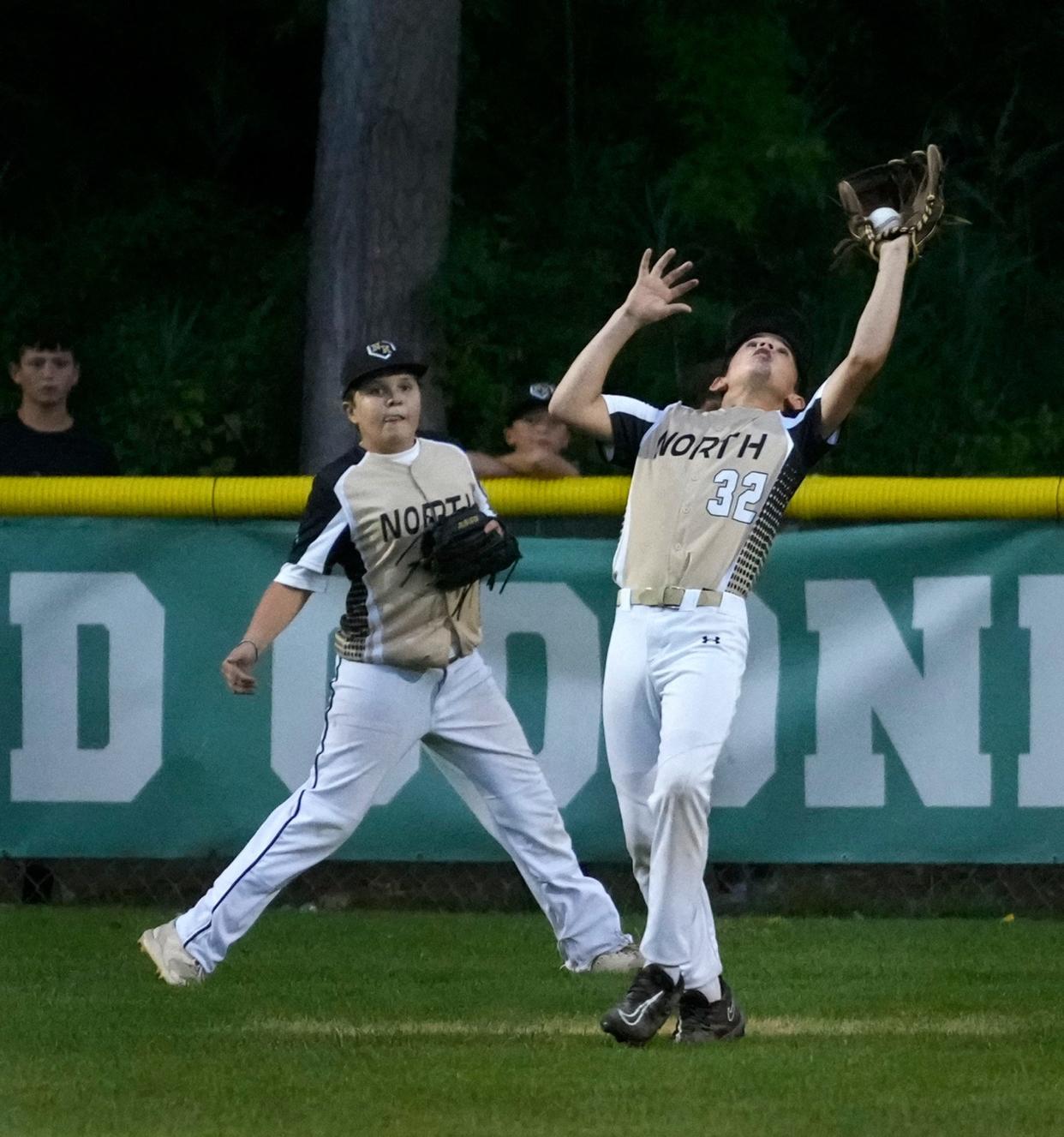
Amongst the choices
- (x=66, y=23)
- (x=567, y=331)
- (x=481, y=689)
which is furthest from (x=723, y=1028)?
(x=66, y=23)

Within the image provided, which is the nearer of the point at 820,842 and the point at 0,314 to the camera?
the point at 820,842

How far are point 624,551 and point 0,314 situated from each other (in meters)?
6.37

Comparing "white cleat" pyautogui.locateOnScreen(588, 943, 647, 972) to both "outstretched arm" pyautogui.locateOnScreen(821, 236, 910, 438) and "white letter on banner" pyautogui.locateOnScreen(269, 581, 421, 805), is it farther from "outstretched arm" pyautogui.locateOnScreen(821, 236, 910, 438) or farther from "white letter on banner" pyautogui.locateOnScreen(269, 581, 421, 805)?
"outstretched arm" pyautogui.locateOnScreen(821, 236, 910, 438)

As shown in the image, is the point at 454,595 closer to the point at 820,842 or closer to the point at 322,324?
the point at 820,842

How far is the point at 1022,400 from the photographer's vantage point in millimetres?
12508

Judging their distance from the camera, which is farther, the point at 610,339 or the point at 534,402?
the point at 534,402

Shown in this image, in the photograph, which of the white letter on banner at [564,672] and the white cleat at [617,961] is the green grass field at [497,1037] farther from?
the white letter on banner at [564,672]

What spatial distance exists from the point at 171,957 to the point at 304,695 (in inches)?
68.6

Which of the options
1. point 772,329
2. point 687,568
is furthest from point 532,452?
point 687,568

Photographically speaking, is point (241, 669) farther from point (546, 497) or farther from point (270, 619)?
point (546, 497)

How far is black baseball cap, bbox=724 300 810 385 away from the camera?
6426mm

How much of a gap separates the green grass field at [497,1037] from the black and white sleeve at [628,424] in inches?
56.5

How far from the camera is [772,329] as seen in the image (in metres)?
6.42

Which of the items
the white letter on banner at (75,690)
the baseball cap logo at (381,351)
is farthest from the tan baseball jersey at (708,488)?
the white letter on banner at (75,690)
